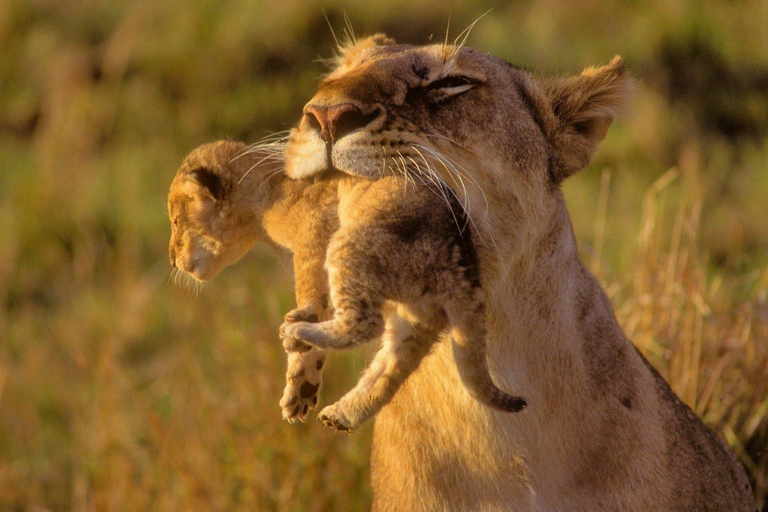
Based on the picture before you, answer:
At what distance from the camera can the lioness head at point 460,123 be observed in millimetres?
3061

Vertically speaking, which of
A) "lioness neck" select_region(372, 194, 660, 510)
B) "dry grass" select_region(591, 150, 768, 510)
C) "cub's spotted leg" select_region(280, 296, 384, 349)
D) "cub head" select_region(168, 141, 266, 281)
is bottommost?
"dry grass" select_region(591, 150, 768, 510)

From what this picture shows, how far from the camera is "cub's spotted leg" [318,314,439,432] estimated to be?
308 centimetres

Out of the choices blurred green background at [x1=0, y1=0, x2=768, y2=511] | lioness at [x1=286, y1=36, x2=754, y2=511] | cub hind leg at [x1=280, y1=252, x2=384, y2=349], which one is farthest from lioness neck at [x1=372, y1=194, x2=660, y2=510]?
blurred green background at [x1=0, y1=0, x2=768, y2=511]

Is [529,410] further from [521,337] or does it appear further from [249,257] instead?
[249,257]

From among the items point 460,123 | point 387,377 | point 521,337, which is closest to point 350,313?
point 387,377

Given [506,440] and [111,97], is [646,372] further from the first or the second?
[111,97]

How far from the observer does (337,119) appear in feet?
9.94

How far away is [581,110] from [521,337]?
2.43 ft

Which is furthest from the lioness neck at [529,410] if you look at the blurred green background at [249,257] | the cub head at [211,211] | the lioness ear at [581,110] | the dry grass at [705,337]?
the dry grass at [705,337]

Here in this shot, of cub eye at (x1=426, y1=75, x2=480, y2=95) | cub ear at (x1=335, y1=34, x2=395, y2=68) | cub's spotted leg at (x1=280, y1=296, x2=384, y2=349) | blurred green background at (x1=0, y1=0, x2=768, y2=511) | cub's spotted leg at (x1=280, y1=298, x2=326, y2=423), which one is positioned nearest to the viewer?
cub's spotted leg at (x1=280, y1=296, x2=384, y2=349)

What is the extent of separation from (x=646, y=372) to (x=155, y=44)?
24.5 ft

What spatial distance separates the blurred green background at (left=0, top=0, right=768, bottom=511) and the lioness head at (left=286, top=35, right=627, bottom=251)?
1118mm

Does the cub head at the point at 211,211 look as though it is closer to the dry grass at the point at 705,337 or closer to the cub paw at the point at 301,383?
the cub paw at the point at 301,383

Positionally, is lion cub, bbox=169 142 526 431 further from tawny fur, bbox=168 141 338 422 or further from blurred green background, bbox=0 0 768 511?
blurred green background, bbox=0 0 768 511
